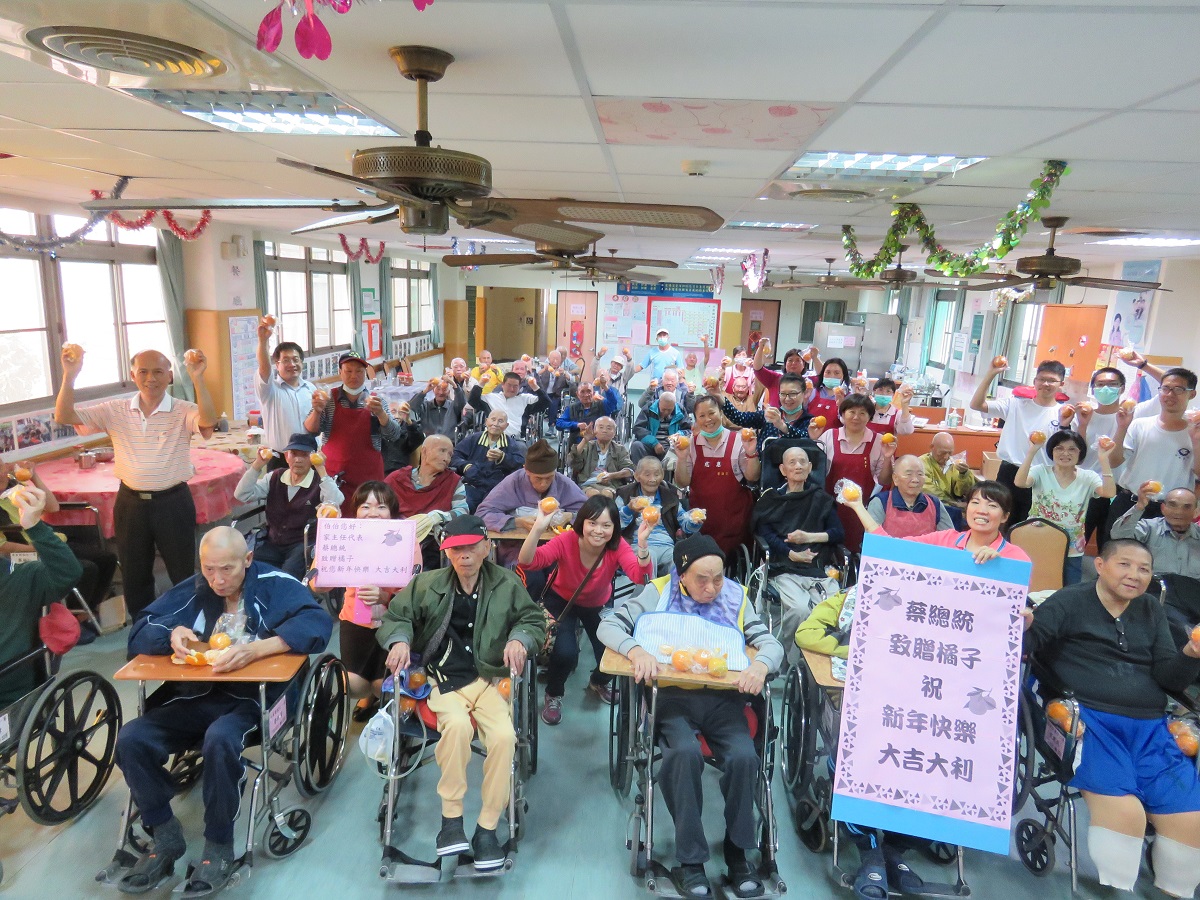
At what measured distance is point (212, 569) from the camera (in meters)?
2.62

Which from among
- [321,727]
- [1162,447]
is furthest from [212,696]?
[1162,447]

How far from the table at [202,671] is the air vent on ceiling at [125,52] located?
6.30ft

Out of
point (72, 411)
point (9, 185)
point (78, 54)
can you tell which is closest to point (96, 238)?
point (9, 185)

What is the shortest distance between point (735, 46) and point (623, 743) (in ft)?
A: 8.34

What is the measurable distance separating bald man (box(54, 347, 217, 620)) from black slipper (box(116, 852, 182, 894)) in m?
1.68

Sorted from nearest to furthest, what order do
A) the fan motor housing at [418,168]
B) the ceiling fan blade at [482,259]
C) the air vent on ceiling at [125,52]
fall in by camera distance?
the air vent on ceiling at [125,52]
the fan motor housing at [418,168]
the ceiling fan blade at [482,259]

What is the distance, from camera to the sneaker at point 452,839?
2527 mm

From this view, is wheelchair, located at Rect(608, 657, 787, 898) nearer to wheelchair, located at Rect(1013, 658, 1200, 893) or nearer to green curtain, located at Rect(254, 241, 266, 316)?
wheelchair, located at Rect(1013, 658, 1200, 893)

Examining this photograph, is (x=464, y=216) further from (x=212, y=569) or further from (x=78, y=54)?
(x=212, y=569)

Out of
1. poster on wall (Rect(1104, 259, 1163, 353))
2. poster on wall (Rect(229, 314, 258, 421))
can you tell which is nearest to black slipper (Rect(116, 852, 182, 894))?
poster on wall (Rect(229, 314, 258, 421))

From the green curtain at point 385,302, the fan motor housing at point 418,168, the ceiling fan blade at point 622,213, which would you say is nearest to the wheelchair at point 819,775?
the ceiling fan blade at point 622,213

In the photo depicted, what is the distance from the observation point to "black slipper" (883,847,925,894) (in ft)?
8.17

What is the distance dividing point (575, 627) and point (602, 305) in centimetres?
1329

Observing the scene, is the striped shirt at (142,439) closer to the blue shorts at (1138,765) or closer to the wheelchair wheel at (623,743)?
the wheelchair wheel at (623,743)
